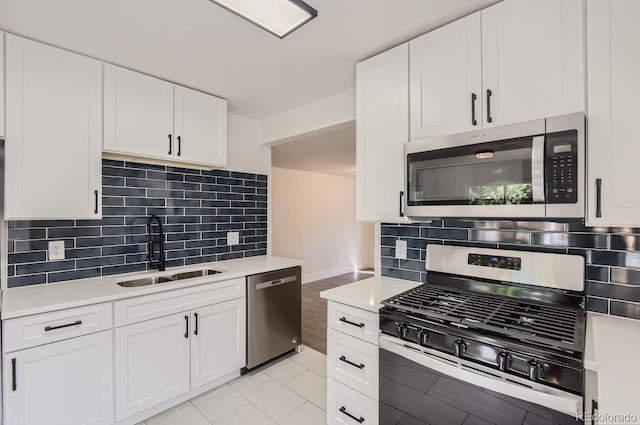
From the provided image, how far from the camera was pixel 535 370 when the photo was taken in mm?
1033

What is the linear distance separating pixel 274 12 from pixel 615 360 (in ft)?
6.40

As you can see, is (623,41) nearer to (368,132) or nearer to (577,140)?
(577,140)

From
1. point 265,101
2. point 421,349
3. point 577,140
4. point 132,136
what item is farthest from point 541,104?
point 132,136

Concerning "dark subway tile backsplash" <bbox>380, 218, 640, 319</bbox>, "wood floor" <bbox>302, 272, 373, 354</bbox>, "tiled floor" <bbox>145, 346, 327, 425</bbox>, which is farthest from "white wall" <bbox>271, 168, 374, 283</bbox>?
"dark subway tile backsplash" <bbox>380, 218, 640, 319</bbox>

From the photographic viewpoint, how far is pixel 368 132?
196 cm

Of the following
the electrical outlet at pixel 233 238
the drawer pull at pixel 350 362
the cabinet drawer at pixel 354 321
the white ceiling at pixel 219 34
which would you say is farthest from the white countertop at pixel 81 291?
the white ceiling at pixel 219 34

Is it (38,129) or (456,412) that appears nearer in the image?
(456,412)

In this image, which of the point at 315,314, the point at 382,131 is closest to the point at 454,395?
the point at 382,131

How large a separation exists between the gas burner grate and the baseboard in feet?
14.7

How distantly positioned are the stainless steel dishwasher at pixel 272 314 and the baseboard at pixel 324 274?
9.95 ft

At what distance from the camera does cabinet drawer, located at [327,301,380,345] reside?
61.8 inches

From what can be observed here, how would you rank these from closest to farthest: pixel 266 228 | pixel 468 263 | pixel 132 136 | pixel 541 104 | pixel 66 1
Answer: pixel 541 104, pixel 66 1, pixel 468 263, pixel 132 136, pixel 266 228

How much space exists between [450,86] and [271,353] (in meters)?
2.48

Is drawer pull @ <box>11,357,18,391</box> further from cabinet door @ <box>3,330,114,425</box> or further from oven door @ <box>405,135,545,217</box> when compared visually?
oven door @ <box>405,135,545,217</box>
